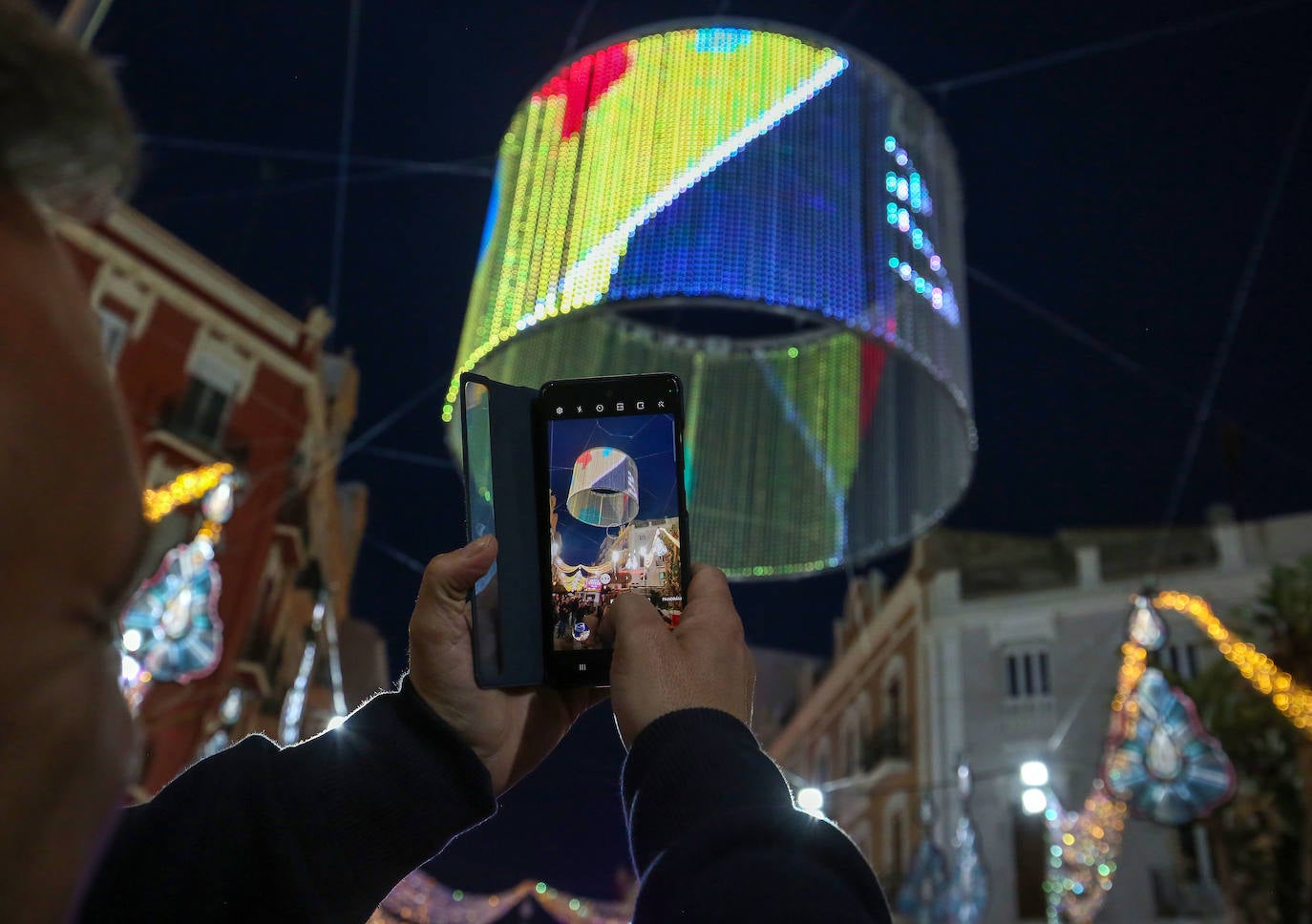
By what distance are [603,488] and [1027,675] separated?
60.4ft

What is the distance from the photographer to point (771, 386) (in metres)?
4.24

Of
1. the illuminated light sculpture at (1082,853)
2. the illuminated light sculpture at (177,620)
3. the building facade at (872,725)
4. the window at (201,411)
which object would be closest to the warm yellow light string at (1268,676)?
the illuminated light sculpture at (1082,853)

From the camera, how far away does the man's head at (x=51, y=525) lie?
0.62m

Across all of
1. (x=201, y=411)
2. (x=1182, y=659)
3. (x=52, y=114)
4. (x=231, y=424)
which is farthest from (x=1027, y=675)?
(x=52, y=114)

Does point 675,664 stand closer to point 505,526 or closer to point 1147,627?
point 505,526

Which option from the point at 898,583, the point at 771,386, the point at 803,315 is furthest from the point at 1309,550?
the point at 803,315

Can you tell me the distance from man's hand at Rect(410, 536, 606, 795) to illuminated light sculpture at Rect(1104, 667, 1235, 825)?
9.30 m

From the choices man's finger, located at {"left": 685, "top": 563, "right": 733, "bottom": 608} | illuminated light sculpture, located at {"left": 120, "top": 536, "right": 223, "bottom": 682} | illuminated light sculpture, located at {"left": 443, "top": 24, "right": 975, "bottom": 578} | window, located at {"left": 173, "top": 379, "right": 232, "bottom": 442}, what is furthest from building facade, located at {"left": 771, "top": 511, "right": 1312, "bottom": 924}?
man's finger, located at {"left": 685, "top": 563, "right": 733, "bottom": 608}

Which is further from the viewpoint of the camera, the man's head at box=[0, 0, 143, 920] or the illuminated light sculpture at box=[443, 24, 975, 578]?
the illuminated light sculpture at box=[443, 24, 975, 578]

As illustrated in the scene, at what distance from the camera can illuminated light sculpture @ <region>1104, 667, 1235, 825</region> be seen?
9609 mm

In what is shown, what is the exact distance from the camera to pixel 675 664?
1265 mm

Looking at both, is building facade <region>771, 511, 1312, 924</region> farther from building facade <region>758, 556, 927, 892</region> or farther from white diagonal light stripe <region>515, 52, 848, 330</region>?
white diagonal light stripe <region>515, 52, 848, 330</region>

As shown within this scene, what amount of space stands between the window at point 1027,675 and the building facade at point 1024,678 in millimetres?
21

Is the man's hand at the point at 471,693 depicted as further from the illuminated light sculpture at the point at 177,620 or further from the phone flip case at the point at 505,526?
the illuminated light sculpture at the point at 177,620
